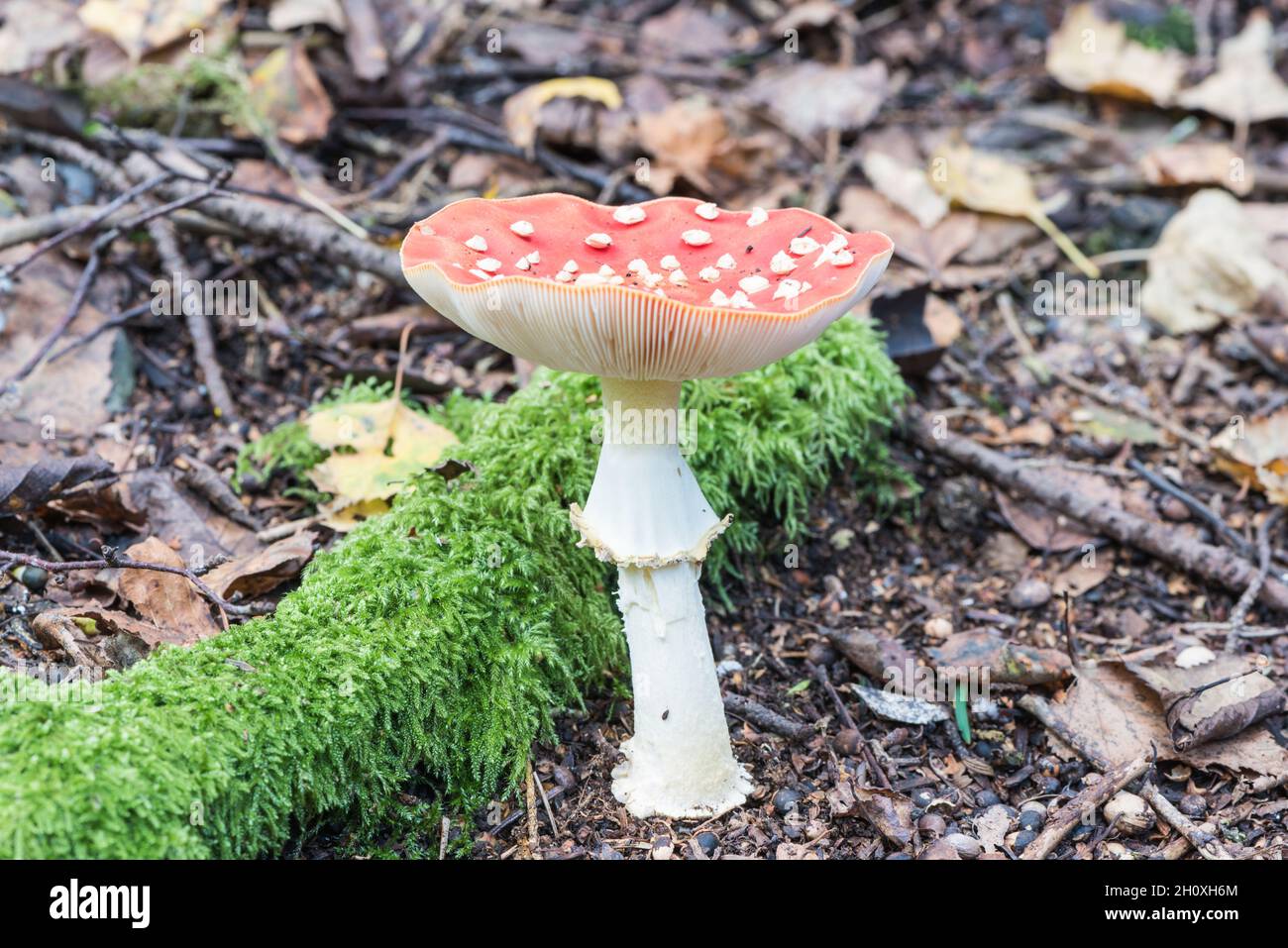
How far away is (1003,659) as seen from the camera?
371 cm

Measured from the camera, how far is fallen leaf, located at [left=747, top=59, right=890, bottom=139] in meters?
6.55

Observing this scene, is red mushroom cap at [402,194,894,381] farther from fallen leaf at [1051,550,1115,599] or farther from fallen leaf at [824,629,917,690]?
fallen leaf at [1051,550,1115,599]

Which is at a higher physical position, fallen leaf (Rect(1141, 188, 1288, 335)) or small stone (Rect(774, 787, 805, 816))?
fallen leaf (Rect(1141, 188, 1288, 335))

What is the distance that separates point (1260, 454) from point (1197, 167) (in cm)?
223

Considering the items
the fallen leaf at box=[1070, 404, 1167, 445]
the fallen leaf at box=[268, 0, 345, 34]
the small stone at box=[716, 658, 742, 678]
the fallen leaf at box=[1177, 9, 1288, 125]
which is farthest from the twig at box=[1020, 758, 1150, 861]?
the fallen leaf at box=[268, 0, 345, 34]

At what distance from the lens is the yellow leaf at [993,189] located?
585 cm

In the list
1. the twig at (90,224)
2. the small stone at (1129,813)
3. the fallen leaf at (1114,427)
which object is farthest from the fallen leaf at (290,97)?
the small stone at (1129,813)

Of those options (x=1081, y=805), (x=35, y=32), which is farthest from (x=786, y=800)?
(x=35, y=32)

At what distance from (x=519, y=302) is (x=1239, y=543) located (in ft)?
10.4

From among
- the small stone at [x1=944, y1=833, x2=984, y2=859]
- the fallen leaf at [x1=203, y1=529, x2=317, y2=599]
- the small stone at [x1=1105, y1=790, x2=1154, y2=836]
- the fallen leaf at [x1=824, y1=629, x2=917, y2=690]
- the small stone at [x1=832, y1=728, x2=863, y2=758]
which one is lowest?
the small stone at [x1=832, y1=728, x2=863, y2=758]

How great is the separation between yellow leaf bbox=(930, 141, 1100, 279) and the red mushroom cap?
2993 millimetres

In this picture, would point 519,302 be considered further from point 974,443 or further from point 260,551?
point 974,443

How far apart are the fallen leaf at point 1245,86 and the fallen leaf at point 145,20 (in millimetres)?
5566

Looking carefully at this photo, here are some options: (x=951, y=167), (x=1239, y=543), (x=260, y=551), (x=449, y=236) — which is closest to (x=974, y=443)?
(x=1239, y=543)
